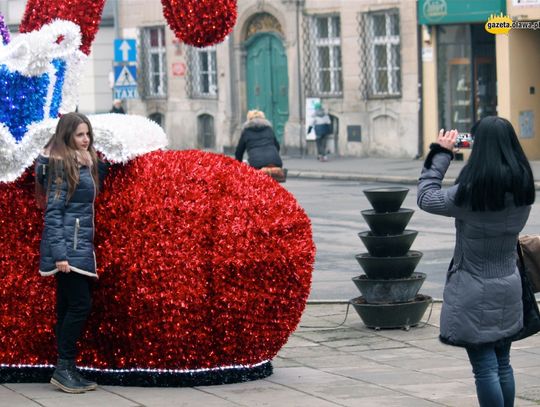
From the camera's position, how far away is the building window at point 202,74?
37.3 metres

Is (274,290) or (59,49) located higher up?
(59,49)

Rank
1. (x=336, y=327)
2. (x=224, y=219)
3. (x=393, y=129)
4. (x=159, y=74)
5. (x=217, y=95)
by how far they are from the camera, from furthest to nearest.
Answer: (x=159, y=74), (x=217, y=95), (x=393, y=129), (x=336, y=327), (x=224, y=219)

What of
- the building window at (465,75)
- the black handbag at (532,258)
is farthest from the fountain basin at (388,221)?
the building window at (465,75)

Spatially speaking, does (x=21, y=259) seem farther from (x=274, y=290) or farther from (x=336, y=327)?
(x=336, y=327)

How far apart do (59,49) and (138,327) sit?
1.73 metres

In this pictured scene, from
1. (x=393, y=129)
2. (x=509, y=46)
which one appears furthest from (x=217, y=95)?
(x=509, y=46)

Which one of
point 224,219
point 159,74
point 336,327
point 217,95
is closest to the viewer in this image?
point 224,219

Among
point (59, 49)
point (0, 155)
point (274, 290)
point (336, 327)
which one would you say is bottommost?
point (336, 327)

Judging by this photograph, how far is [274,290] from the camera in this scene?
8.49 m

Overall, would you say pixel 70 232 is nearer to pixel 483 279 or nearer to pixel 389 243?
pixel 483 279

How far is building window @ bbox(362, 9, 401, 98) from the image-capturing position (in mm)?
31766

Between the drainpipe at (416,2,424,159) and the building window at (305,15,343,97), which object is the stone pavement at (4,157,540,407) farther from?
the building window at (305,15,343,97)

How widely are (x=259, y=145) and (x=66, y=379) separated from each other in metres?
10.3

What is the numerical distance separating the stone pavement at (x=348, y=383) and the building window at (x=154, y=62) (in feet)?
95.8
